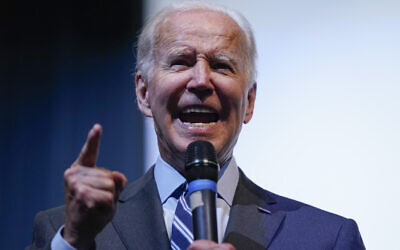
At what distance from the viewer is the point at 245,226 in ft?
4.88

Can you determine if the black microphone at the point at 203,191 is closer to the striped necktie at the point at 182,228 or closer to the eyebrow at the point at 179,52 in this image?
the striped necktie at the point at 182,228

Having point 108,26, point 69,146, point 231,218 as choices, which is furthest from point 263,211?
point 108,26

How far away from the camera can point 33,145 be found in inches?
102

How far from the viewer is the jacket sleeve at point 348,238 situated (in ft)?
4.91

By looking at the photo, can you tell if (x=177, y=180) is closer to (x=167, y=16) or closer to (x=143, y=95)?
(x=143, y=95)

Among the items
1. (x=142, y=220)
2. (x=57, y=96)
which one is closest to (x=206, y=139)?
(x=142, y=220)

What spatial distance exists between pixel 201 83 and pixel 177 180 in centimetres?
30

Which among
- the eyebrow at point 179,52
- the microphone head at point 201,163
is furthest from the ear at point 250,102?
the microphone head at point 201,163

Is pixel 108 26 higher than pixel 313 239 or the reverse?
higher

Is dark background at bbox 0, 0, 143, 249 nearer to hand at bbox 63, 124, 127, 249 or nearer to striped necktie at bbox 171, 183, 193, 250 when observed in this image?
striped necktie at bbox 171, 183, 193, 250

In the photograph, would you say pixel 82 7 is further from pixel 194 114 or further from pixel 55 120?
pixel 194 114

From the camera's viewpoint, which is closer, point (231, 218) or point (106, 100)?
point (231, 218)

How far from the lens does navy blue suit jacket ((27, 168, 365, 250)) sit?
145 cm

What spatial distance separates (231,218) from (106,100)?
4.50ft
